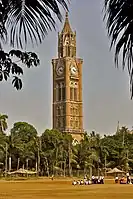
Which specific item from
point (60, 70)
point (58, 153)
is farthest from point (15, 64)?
point (60, 70)

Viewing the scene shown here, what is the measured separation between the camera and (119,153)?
82.1 metres

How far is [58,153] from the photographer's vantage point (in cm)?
7575

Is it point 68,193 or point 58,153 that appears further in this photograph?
point 58,153

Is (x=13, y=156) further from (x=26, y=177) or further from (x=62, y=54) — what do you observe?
(x=62, y=54)

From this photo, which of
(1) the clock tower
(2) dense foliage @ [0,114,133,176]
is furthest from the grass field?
(1) the clock tower

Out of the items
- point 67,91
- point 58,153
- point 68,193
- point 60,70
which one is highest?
point 60,70

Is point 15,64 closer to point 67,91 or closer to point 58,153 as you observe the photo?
point 58,153

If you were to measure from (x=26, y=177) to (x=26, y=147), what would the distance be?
5.06 m

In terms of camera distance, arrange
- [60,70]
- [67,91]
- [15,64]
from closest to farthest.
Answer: [15,64] → [67,91] → [60,70]

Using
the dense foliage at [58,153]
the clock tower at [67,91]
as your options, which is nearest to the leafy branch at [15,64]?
the dense foliage at [58,153]

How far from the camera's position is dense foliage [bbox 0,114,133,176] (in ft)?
241

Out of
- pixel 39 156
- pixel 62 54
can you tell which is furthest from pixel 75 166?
pixel 62 54

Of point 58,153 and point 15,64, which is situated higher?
point 58,153

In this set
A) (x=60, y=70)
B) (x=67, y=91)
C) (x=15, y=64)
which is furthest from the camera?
(x=60, y=70)
